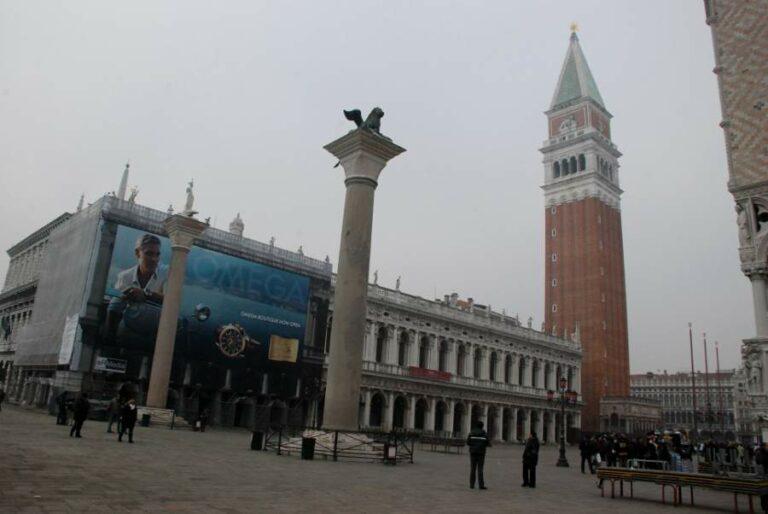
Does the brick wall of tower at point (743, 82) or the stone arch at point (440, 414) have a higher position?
the brick wall of tower at point (743, 82)

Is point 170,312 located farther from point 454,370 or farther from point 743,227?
point 454,370

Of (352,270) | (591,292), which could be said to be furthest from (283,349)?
(591,292)

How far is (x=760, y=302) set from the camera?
55.4 ft

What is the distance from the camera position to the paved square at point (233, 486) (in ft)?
24.3

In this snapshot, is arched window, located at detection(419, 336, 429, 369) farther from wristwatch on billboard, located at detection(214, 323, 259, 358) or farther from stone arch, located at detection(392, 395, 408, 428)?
wristwatch on billboard, located at detection(214, 323, 259, 358)

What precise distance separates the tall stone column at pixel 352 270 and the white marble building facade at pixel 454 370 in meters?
25.7

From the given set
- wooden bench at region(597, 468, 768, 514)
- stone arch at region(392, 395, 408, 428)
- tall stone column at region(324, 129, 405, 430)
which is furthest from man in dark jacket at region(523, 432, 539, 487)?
stone arch at region(392, 395, 408, 428)

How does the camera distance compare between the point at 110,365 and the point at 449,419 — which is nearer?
the point at 110,365

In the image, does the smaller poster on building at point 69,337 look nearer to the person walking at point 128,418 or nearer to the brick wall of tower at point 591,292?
the person walking at point 128,418

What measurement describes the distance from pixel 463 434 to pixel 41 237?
126ft

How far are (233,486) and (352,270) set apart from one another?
345 inches

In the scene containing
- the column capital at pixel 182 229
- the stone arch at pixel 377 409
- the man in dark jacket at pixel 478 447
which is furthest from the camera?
the stone arch at pixel 377 409

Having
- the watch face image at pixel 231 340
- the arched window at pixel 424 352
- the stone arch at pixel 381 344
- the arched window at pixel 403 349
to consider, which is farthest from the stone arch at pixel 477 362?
the watch face image at pixel 231 340

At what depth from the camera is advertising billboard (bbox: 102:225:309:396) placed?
1330 inches
